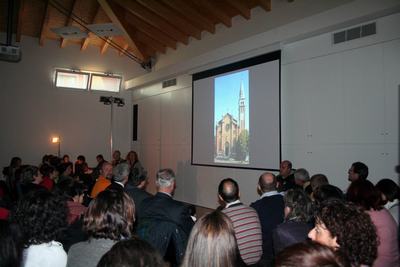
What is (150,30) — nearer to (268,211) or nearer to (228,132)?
(228,132)

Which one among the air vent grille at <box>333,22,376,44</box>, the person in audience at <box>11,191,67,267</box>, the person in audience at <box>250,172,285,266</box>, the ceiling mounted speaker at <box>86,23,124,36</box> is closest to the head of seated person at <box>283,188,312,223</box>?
the person in audience at <box>250,172,285,266</box>

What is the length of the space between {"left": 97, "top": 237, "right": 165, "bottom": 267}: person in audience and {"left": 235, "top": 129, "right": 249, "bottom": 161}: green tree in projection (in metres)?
6.04

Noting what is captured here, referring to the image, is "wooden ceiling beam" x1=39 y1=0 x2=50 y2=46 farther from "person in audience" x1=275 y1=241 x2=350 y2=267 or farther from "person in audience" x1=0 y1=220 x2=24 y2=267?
"person in audience" x1=275 y1=241 x2=350 y2=267

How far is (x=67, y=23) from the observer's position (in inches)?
382

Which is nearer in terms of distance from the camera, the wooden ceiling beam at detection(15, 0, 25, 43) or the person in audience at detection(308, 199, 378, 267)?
the person in audience at detection(308, 199, 378, 267)

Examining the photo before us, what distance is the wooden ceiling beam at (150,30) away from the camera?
9523 millimetres

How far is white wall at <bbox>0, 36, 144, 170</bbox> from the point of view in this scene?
399 inches

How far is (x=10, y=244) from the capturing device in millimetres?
1301

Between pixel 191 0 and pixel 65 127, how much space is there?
6169 mm

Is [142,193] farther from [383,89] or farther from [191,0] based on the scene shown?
[191,0]

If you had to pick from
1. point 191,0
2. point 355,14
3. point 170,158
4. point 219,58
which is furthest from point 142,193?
point 170,158

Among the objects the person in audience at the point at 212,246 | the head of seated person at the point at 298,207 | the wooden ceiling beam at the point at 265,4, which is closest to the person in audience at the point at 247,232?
the head of seated person at the point at 298,207

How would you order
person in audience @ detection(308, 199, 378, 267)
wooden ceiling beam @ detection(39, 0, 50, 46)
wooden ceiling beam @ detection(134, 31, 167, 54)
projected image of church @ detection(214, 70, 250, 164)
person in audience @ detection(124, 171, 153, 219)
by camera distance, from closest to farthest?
1. person in audience @ detection(308, 199, 378, 267)
2. person in audience @ detection(124, 171, 153, 219)
3. projected image of church @ detection(214, 70, 250, 164)
4. wooden ceiling beam @ detection(39, 0, 50, 46)
5. wooden ceiling beam @ detection(134, 31, 167, 54)

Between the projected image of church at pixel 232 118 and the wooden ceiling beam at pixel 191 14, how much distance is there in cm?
167
